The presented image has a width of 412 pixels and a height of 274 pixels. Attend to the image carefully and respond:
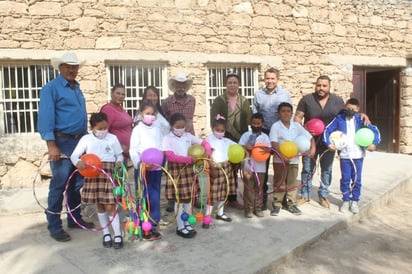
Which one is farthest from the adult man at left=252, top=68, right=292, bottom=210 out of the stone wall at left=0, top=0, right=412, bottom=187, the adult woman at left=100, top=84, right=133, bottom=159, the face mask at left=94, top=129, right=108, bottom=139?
the stone wall at left=0, top=0, right=412, bottom=187

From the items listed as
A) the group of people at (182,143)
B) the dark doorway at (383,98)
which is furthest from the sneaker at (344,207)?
the dark doorway at (383,98)

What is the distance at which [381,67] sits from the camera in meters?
9.09

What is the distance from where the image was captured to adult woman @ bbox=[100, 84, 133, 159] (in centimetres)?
393

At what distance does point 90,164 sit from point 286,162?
2385 mm

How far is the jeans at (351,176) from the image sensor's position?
180 inches

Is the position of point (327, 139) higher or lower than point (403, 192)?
higher

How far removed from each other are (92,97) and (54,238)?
323 cm

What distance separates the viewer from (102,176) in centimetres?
348

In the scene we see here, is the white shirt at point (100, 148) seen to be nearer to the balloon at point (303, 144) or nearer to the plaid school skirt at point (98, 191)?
the plaid school skirt at point (98, 191)

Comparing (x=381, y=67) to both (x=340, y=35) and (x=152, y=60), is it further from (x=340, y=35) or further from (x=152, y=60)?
(x=152, y=60)

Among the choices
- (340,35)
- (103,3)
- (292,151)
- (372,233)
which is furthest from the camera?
(340,35)

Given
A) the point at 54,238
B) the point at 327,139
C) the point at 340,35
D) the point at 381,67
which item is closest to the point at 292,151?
the point at 327,139

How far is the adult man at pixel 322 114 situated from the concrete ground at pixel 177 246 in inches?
15.1

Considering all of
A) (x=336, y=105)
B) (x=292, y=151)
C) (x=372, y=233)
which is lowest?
(x=372, y=233)
